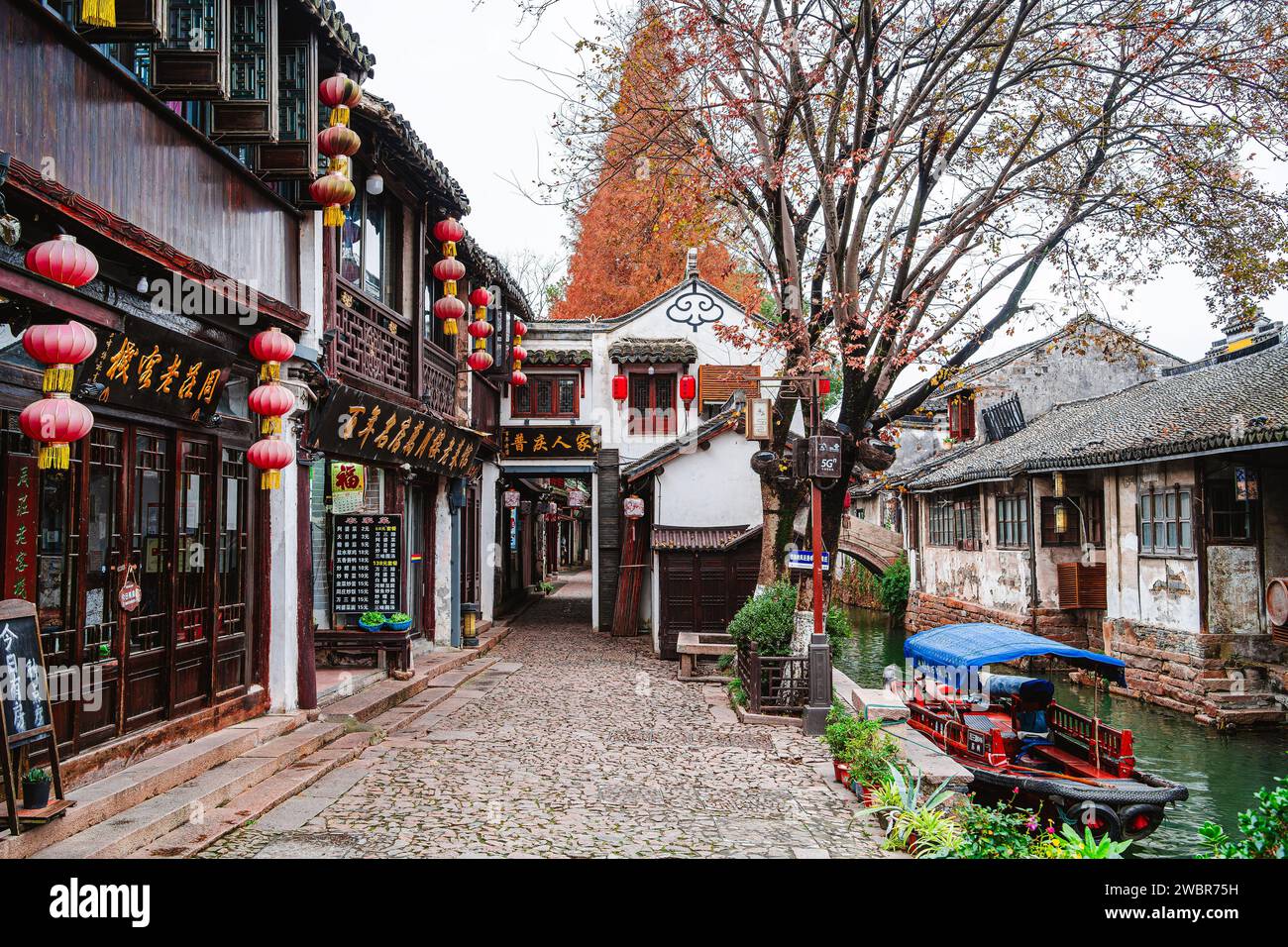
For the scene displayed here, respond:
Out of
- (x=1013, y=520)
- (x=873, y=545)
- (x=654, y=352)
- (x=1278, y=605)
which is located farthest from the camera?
(x=873, y=545)

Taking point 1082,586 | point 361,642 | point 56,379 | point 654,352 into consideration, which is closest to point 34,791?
point 56,379

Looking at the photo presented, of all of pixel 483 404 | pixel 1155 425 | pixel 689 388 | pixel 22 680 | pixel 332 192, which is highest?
pixel 689 388

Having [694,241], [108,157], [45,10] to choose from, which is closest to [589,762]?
[108,157]

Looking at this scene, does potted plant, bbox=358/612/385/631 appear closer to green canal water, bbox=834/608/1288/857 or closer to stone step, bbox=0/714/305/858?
stone step, bbox=0/714/305/858

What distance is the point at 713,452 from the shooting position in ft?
69.3

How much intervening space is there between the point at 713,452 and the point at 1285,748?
1183 centimetres

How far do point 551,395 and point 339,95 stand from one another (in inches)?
673

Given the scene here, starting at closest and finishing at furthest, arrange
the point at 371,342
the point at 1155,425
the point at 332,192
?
the point at 332,192 < the point at 371,342 < the point at 1155,425

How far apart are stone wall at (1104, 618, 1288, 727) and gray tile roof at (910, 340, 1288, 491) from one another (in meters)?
3.59

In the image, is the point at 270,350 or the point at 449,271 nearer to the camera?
the point at 270,350

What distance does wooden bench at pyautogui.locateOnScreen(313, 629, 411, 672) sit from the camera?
13.4m

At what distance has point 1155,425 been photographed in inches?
739

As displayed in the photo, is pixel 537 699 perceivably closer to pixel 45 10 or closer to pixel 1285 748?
pixel 45 10

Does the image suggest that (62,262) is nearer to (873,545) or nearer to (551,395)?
(551,395)
